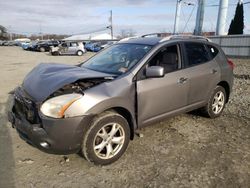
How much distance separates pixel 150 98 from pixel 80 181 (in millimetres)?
1606

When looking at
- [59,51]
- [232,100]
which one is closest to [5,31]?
[59,51]

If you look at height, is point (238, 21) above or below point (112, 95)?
above

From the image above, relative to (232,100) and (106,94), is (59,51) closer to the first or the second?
(232,100)

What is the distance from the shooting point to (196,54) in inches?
200

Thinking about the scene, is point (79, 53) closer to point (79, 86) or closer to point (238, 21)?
point (238, 21)

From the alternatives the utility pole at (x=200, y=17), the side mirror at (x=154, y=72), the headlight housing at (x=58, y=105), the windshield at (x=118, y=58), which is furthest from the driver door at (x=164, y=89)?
the utility pole at (x=200, y=17)

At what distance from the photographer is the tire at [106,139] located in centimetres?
350

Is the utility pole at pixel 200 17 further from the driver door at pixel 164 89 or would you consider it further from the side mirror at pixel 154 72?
the side mirror at pixel 154 72

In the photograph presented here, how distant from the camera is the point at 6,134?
468 centimetres

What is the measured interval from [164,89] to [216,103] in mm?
1940

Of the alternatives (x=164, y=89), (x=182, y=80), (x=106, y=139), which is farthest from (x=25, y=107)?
(x=182, y=80)

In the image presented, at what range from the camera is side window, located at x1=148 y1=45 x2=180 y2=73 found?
172 inches

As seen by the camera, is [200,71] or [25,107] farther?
[200,71]

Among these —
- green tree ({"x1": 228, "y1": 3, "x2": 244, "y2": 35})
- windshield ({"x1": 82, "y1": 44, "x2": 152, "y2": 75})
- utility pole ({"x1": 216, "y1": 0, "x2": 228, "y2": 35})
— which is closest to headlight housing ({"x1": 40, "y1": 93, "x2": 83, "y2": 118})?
windshield ({"x1": 82, "y1": 44, "x2": 152, "y2": 75})
